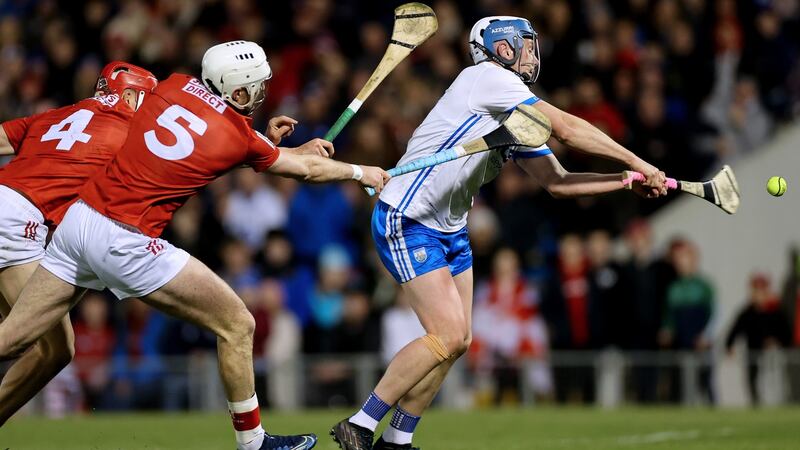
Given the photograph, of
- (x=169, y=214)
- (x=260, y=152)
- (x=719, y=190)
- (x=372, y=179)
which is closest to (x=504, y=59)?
(x=372, y=179)

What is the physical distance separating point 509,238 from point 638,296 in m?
1.55

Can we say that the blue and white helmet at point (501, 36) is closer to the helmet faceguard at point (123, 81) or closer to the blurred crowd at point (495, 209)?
the helmet faceguard at point (123, 81)

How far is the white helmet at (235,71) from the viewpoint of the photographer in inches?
308

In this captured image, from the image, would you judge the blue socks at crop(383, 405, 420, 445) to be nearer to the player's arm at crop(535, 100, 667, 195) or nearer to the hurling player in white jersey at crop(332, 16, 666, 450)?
the hurling player in white jersey at crop(332, 16, 666, 450)

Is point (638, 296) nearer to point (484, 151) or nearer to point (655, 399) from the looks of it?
point (655, 399)

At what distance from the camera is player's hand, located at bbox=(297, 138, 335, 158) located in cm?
825

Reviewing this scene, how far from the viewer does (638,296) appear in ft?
48.5

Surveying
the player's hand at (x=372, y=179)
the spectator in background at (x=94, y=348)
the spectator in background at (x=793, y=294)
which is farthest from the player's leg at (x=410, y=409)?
the spectator in background at (x=793, y=294)

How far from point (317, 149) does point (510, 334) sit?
6824 millimetres

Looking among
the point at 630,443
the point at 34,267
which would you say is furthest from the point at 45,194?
the point at 630,443

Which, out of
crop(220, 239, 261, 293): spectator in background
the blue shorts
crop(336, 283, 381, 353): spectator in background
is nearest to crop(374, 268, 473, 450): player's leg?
the blue shorts

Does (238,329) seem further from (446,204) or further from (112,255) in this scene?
(446,204)

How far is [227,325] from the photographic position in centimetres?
786

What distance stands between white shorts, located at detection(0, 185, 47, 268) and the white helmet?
1.55 m
